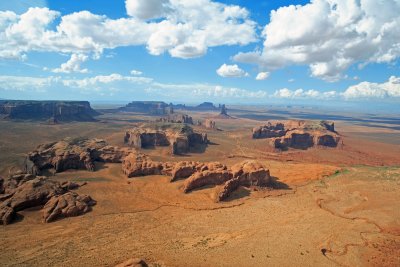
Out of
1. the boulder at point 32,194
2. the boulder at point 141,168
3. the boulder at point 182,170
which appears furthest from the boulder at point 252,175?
the boulder at point 32,194

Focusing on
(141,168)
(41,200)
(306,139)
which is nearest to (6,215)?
(41,200)

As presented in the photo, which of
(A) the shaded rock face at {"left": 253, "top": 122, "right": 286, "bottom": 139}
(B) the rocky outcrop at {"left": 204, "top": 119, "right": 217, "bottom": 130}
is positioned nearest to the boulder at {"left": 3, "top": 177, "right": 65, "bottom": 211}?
(A) the shaded rock face at {"left": 253, "top": 122, "right": 286, "bottom": 139}

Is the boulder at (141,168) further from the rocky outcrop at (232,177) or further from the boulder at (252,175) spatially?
the boulder at (252,175)

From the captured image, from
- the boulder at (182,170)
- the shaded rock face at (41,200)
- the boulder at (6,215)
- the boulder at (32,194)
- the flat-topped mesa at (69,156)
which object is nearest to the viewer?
the boulder at (6,215)

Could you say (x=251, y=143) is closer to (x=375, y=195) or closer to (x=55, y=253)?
(x=375, y=195)

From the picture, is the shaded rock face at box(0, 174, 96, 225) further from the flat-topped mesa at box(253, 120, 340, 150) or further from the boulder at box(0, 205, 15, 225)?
the flat-topped mesa at box(253, 120, 340, 150)

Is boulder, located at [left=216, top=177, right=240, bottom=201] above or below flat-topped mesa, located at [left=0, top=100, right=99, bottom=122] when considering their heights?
below
